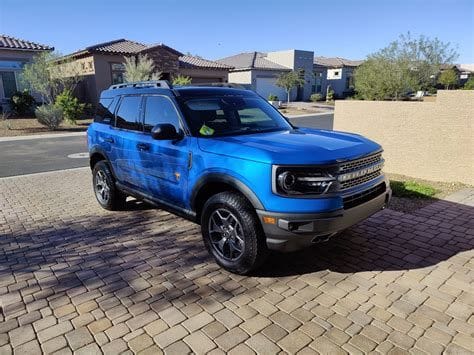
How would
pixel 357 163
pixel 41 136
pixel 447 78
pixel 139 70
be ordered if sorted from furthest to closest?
pixel 447 78 < pixel 139 70 < pixel 41 136 < pixel 357 163

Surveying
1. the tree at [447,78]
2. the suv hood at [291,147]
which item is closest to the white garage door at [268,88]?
the tree at [447,78]

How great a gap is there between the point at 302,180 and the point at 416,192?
13.8 ft

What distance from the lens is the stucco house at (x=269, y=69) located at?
39494 mm

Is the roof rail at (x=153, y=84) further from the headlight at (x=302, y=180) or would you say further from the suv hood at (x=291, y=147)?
the headlight at (x=302, y=180)

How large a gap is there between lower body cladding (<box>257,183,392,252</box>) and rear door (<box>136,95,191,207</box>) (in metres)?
1.23

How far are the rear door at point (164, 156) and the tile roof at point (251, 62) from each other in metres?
35.8

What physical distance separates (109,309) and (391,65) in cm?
2055

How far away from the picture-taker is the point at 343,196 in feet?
11.0

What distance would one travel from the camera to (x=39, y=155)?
1200 centimetres

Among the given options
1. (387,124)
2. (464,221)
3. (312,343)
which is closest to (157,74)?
(387,124)

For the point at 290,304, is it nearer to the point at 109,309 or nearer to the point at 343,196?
the point at 343,196

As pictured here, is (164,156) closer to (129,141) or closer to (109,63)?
(129,141)

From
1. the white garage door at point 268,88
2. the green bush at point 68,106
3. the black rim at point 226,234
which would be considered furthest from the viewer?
the white garage door at point 268,88

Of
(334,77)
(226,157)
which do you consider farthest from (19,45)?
(334,77)
